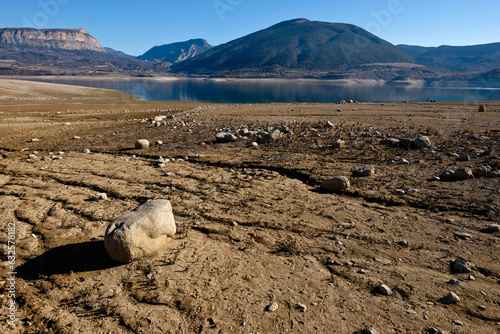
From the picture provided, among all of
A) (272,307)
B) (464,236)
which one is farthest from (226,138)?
(272,307)

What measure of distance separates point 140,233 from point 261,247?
2487 millimetres

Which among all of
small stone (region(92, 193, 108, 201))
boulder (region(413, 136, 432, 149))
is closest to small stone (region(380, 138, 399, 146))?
boulder (region(413, 136, 432, 149))

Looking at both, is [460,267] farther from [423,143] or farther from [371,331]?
[423,143]

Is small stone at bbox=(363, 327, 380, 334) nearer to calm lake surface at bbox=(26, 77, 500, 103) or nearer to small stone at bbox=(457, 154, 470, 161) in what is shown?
small stone at bbox=(457, 154, 470, 161)

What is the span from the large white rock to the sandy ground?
26 centimetres

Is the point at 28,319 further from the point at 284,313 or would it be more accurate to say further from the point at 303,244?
the point at 303,244

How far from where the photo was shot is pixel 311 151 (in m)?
12.5

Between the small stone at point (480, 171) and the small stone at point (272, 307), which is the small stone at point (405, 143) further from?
the small stone at point (272, 307)

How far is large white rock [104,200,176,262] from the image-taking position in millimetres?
5363

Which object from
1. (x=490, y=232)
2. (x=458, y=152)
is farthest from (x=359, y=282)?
(x=458, y=152)

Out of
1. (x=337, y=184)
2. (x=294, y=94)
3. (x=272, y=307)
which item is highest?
(x=294, y=94)

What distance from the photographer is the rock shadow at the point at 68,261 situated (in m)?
5.27

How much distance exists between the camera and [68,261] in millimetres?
5543

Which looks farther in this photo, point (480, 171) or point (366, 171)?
point (366, 171)
